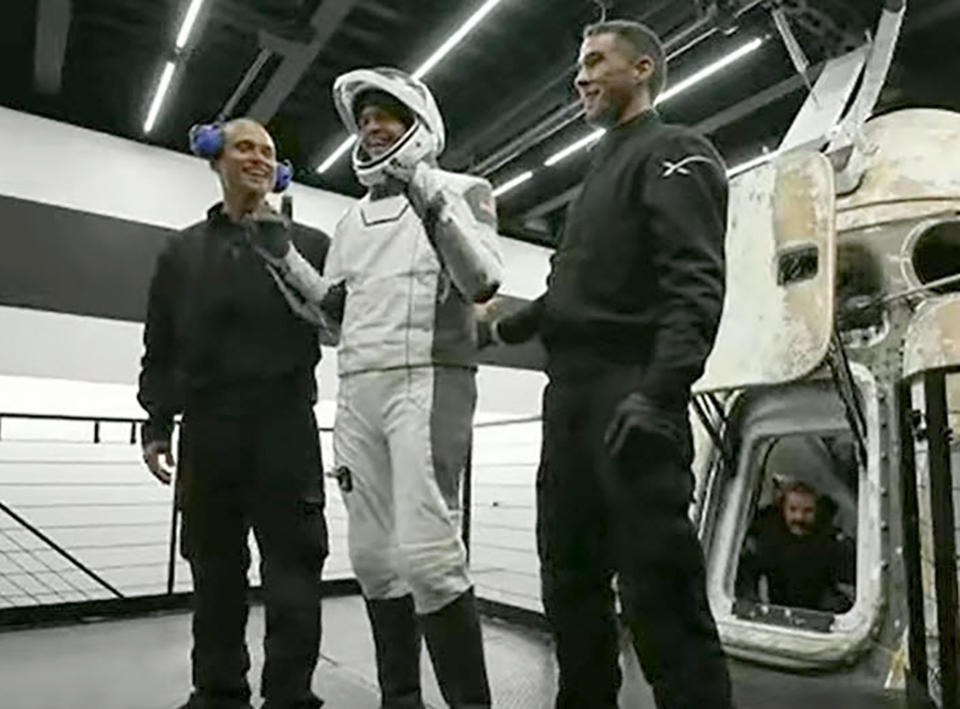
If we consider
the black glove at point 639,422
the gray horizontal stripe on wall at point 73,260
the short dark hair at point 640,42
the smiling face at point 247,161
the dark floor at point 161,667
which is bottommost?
the dark floor at point 161,667

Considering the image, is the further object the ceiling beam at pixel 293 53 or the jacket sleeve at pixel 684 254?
the ceiling beam at pixel 293 53

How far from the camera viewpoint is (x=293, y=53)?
475 centimetres

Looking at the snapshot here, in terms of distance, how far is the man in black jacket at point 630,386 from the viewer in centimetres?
134

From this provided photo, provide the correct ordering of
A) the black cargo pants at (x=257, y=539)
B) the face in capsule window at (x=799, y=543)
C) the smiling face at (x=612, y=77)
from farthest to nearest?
the face in capsule window at (x=799, y=543), the black cargo pants at (x=257, y=539), the smiling face at (x=612, y=77)

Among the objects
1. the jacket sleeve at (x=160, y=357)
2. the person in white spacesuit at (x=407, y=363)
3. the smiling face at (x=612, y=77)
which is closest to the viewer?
the smiling face at (x=612, y=77)

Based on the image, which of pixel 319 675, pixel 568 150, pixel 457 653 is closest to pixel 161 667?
pixel 319 675

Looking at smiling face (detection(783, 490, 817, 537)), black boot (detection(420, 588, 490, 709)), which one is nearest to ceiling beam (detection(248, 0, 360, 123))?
smiling face (detection(783, 490, 817, 537))

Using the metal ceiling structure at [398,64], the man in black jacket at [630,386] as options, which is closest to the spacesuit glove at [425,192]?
the man in black jacket at [630,386]

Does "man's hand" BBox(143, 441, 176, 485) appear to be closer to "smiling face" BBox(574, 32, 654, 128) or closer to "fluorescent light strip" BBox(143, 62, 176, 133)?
"smiling face" BBox(574, 32, 654, 128)

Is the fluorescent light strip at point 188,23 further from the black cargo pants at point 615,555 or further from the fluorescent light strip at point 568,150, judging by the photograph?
the black cargo pants at point 615,555

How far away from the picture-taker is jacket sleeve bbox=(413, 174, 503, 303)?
1.62 meters

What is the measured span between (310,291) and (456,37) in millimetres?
3252

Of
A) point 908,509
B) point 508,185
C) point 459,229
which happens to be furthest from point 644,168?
point 508,185

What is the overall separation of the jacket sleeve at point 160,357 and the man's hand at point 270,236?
24cm
